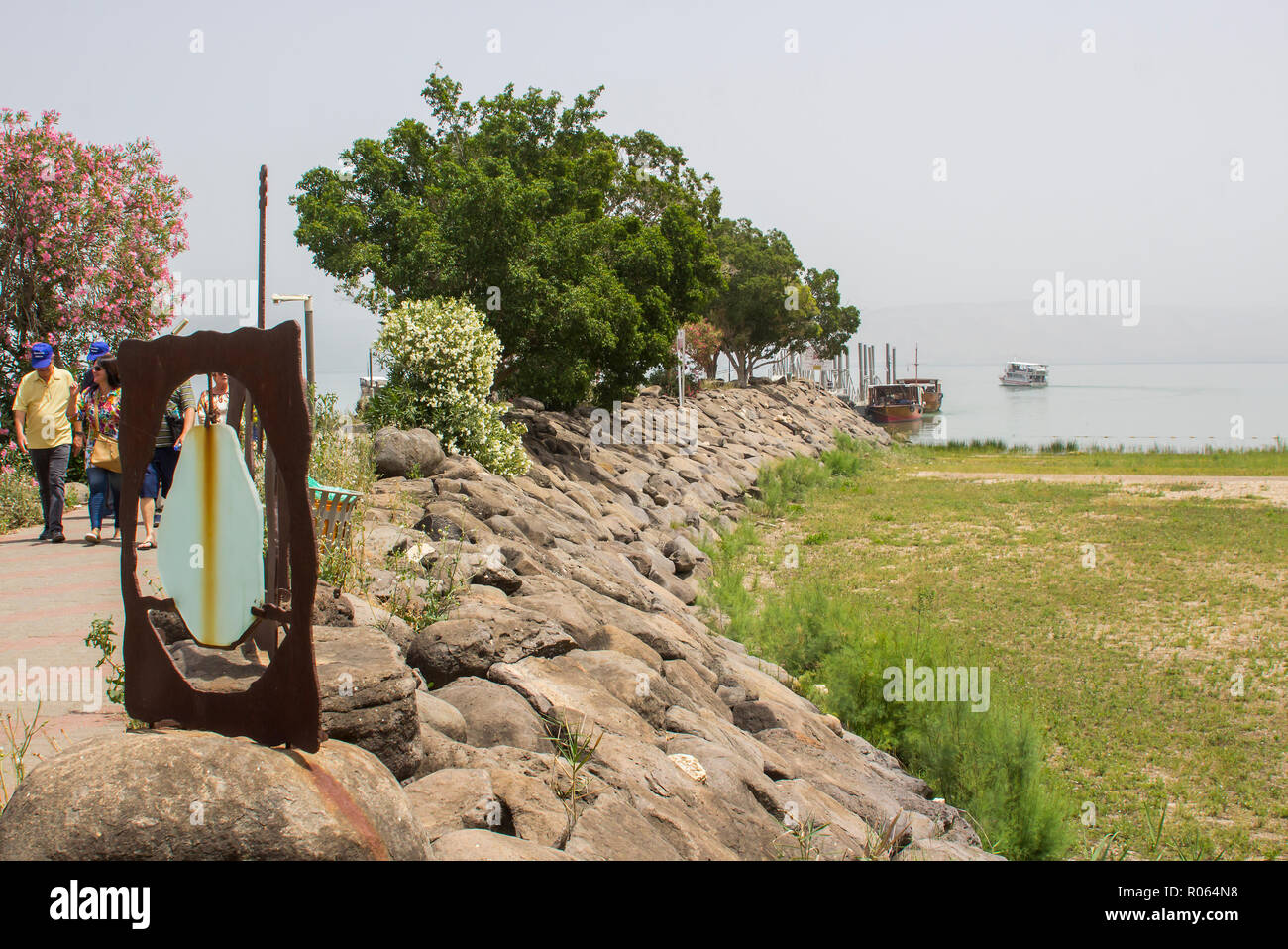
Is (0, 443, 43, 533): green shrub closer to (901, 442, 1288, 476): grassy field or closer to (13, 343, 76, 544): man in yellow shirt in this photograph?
(13, 343, 76, 544): man in yellow shirt

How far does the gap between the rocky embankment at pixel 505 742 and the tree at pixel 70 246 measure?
9.00 meters

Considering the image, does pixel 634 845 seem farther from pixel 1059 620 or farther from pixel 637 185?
pixel 637 185

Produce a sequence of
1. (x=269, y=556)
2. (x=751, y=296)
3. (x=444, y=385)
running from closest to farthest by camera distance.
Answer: (x=269, y=556) < (x=444, y=385) < (x=751, y=296)

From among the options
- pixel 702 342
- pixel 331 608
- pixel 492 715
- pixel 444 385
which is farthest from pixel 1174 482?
pixel 331 608

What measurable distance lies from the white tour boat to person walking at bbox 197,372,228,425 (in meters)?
144

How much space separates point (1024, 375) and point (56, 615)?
484ft

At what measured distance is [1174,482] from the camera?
1070 inches

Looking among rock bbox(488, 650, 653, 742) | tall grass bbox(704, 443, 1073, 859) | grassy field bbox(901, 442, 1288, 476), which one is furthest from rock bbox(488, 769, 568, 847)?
grassy field bbox(901, 442, 1288, 476)

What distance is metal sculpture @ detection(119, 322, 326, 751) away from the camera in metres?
3.12

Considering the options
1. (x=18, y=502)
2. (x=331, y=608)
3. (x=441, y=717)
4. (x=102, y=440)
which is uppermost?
(x=102, y=440)

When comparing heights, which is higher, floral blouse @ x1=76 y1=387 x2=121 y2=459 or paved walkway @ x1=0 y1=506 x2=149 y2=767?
floral blouse @ x1=76 y1=387 x2=121 y2=459

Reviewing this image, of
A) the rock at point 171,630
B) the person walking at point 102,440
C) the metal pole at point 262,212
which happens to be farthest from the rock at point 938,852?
the person walking at point 102,440

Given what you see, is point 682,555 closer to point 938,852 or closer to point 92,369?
point 92,369

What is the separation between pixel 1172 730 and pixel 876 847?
186 inches
